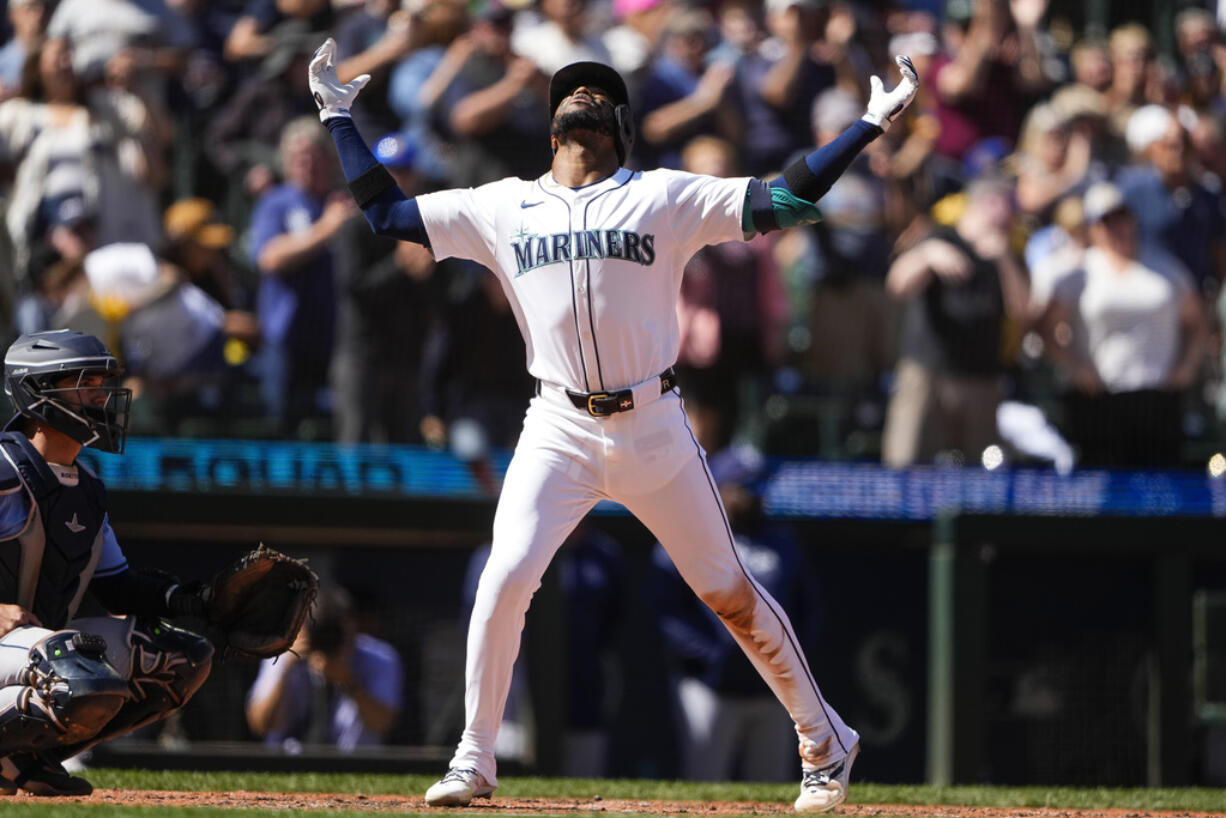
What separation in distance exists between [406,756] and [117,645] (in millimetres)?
2977

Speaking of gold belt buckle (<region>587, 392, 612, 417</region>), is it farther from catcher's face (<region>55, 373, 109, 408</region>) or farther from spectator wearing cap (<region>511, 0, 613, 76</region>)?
spectator wearing cap (<region>511, 0, 613, 76</region>)

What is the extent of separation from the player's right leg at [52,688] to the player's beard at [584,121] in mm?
1805

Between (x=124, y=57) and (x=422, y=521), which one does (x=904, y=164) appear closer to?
(x=422, y=521)

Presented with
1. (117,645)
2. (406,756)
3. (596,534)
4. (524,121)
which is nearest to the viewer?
(117,645)

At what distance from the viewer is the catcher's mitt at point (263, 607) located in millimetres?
4918

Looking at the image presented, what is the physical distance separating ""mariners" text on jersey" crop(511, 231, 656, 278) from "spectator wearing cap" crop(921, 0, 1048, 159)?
5394 mm

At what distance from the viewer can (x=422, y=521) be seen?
7930 mm

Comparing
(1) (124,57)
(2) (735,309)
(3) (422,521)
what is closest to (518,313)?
(3) (422,521)

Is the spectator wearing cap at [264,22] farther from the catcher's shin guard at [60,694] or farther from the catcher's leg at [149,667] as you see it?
the catcher's shin guard at [60,694]

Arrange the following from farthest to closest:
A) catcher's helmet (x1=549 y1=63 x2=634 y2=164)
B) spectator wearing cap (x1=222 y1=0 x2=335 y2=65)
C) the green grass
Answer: spectator wearing cap (x1=222 y1=0 x2=335 y2=65) < the green grass < catcher's helmet (x1=549 y1=63 x2=634 y2=164)

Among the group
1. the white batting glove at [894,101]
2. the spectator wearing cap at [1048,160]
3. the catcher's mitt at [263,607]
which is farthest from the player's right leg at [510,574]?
the spectator wearing cap at [1048,160]

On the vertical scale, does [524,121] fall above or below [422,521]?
above

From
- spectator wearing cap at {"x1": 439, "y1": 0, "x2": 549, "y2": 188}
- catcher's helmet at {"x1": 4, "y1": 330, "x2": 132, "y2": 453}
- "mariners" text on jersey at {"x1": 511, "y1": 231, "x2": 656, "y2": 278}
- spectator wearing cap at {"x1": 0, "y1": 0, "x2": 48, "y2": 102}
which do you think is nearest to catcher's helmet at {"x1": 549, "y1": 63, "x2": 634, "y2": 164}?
"mariners" text on jersey at {"x1": 511, "y1": 231, "x2": 656, "y2": 278}

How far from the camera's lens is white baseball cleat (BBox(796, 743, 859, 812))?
4910 mm
